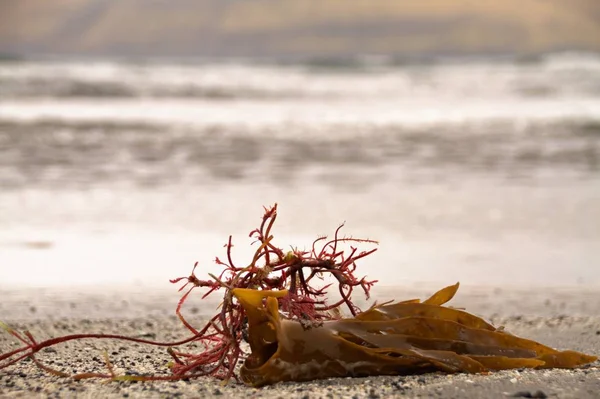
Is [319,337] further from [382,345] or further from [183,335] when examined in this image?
[183,335]

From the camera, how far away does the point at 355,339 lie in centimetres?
306

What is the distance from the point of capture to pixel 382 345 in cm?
307

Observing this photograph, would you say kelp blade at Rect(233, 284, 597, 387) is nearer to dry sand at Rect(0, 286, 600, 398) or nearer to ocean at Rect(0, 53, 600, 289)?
dry sand at Rect(0, 286, 600, 398)

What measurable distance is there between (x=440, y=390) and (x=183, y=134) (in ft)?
40.3

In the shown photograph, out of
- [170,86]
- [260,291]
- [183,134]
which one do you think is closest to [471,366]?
[260,291]

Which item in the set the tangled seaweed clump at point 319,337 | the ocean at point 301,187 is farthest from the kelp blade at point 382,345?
the ocean at point 301,187

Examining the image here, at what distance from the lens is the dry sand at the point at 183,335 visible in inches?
115

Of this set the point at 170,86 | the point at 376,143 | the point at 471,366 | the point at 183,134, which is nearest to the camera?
the point at 471,366

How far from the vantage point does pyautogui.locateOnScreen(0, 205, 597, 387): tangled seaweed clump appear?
2922mm

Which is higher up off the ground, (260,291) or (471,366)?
(260,291)

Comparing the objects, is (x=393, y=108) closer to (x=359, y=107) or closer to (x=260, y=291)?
(x=359, y=107)

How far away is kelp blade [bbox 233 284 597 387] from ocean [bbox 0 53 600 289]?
2360 mm

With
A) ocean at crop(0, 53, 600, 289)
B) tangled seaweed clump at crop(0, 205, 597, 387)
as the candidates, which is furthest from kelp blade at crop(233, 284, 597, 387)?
ocean at crop(0, 53, 600, 289)

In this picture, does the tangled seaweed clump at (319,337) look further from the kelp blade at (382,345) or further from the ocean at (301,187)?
the ocean at (301,187)
